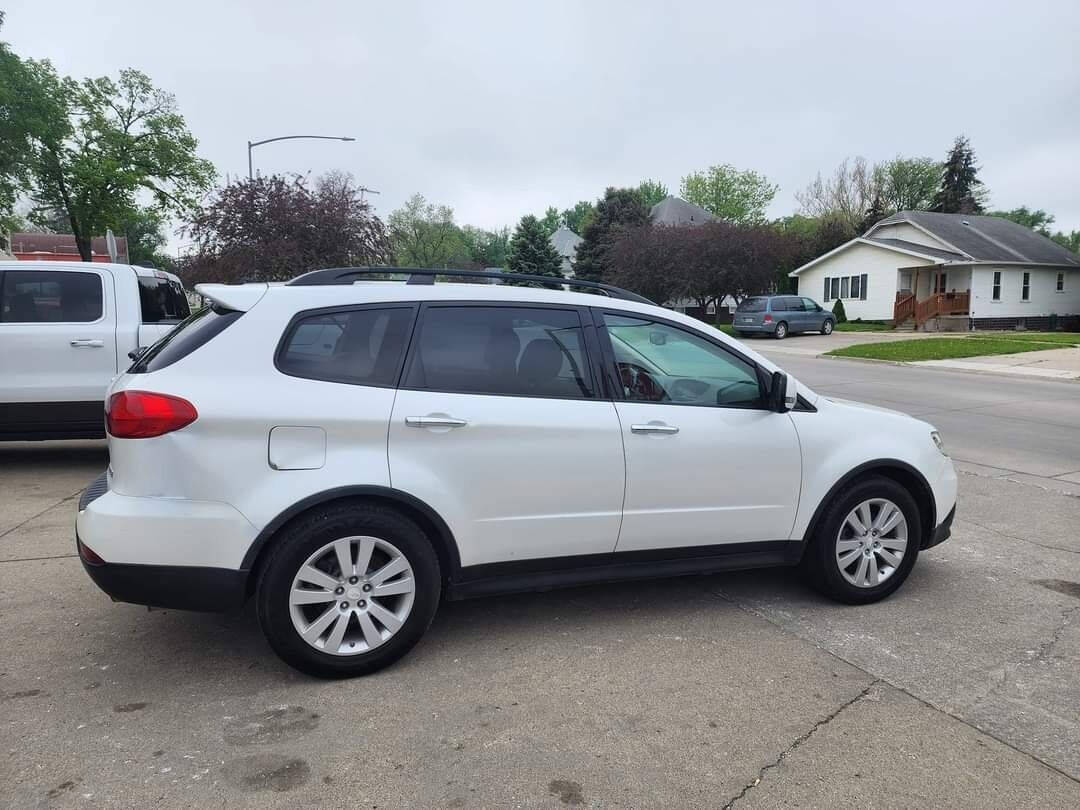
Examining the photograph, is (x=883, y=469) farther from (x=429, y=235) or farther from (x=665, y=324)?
(x=429, y=235)

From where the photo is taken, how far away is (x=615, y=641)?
3.84 metres

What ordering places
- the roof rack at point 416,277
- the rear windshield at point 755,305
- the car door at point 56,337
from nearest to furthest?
the roof rack at point 416,277
the car door at point 56,337
the rear windshield at point 755,305

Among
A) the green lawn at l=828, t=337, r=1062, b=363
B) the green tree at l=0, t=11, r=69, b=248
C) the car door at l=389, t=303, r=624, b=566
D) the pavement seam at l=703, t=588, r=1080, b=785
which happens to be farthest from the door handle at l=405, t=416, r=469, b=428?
the green tree at l=0, t=11, r=69, b=248

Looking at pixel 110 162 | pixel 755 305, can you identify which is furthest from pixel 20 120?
pixel 755 305

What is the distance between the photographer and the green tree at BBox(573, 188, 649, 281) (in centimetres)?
5403

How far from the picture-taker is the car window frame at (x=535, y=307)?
3.56 metres

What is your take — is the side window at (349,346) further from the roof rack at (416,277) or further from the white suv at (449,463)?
the roof rack at (416,277)

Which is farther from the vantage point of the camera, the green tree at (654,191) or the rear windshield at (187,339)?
the green tree at (654,191)

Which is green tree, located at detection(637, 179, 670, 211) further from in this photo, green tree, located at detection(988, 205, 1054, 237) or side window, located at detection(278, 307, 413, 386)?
side window, located at detection(278, 307, 413, 386)

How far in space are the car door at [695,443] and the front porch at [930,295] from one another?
35.6 metres

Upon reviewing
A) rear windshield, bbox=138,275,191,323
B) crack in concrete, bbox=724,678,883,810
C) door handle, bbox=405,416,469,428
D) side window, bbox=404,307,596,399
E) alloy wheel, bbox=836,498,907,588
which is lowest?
crack in concrete, bbox=724,678,883,810

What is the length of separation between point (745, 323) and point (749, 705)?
29.4 meters

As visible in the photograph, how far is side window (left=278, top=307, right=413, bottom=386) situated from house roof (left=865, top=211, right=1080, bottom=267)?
126 ft

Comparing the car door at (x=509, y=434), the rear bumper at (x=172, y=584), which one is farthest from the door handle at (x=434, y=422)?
the rear bumper at (x=172, y=584)
